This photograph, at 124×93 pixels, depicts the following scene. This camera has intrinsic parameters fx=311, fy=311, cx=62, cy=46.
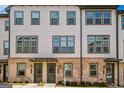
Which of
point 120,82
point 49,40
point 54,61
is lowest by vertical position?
point 120,82

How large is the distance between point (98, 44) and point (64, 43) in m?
2.39

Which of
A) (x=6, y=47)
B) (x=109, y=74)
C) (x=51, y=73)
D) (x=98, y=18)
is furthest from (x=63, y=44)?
(x=6, y=47)

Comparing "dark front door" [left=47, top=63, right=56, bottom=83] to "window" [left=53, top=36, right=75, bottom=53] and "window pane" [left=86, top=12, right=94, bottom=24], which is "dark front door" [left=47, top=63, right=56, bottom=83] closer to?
"window" [left=53, top=36, right=75, bottom=53]

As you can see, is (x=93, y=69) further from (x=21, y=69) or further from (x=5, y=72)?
(x=5, y=72)

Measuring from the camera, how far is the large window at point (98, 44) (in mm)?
21734

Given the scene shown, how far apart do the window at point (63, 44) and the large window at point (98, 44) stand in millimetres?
1211

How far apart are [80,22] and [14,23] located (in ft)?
15.3

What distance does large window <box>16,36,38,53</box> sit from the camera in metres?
21.9

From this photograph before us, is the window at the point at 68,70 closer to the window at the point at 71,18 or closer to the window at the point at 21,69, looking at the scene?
the window at the point at 21,69

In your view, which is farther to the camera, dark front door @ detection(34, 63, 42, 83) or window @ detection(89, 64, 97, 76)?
dark front door @ detection(34, 63, 42, 83)

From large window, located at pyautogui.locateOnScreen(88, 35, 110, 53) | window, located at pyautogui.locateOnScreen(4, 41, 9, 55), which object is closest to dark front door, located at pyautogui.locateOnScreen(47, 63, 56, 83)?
→ large window, located at pyautogui.locateOnScreen(88, 35, 110, 53)
